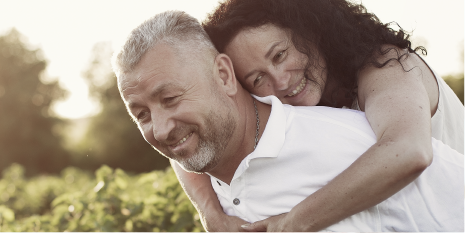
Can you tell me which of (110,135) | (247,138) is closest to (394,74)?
(247,138)

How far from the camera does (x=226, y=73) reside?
2703 mm

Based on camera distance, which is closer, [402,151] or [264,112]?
[402,151]

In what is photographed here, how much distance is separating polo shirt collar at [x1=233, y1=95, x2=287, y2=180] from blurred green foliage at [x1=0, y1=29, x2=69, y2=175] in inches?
1364

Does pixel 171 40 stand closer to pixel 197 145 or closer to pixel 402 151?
pixel 197 145

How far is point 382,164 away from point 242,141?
947 mm

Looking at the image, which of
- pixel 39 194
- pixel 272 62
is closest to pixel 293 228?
pixel 272 62

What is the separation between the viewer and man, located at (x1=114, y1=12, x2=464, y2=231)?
2.33m

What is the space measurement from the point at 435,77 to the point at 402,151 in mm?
1090

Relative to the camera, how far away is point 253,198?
2490mm

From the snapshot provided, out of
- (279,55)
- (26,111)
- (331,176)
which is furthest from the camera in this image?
(26,111)

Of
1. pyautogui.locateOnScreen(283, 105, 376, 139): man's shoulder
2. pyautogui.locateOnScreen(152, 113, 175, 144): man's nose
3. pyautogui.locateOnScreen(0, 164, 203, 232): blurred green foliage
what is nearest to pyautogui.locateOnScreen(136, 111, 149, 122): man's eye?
pyautogui.locateOnScreen(152, 113, 175, 144): man's nose

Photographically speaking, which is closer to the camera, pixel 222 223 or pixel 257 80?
pixel 222 223

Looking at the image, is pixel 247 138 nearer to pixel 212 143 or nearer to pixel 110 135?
pixel 212 143

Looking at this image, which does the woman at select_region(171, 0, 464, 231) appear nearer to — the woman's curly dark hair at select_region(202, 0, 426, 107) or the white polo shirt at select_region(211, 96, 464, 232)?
the woman's curly dark hair at select_region(202, 0, 426, 107)
